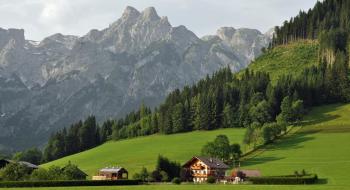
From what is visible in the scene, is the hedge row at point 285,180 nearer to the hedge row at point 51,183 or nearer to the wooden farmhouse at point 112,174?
the hedge row at point 51,183

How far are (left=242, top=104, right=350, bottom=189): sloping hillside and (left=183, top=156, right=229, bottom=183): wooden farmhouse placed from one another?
7344 mm

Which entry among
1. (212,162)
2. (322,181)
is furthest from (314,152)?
(322,181)

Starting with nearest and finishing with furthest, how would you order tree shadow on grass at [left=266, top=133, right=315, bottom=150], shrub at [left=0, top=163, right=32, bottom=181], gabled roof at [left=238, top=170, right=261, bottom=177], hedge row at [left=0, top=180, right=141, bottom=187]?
1. hedge row at [left=0, top=180, right=141, bottom=187]
2. shrub at [left=0, top=163, right=32, bottom=181]
3. gabled roof at [left=238, top=170, right=261, bottom=177]
4. tree shadow on grass at [left=266, top=133, right=315, bottom=150]

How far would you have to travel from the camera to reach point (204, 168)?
149 meters

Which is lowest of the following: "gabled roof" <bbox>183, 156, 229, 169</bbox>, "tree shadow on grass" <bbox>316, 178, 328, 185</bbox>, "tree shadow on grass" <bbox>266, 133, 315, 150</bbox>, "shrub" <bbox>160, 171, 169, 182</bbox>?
"tree shadow on grass" <bbox>316, 178, 328, 185</bbox>

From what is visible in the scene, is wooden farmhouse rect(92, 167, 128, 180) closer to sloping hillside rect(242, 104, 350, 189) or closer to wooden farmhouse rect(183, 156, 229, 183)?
wooden farmhouse rect(183, 156, 229, 183)

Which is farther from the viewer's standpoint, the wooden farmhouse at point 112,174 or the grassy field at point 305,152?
the wooden farmhouse at point 112,174

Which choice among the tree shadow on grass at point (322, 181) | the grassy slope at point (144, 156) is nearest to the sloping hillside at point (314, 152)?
the tree shadow on grass at point (322, 181)

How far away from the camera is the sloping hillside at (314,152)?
129875 millimetres

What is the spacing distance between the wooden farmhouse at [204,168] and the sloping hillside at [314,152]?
7344mm

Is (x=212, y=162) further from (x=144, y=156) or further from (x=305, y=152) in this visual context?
(x=144, y=156)

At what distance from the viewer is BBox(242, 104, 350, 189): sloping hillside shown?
426 feet

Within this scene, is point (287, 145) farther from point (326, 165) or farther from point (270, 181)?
point (270, 181)

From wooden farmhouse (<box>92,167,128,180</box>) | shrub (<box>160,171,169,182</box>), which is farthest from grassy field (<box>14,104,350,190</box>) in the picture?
shrub (<box>160,171,169,182</box>)
